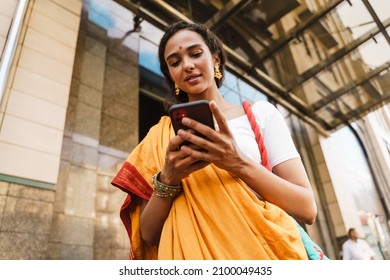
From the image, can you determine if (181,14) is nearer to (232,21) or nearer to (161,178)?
(232,21)

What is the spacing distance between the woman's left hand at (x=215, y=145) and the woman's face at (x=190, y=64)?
404 millimetres

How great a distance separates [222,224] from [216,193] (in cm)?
11

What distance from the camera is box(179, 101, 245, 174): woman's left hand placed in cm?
87

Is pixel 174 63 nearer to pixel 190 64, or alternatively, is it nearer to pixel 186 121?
Answer: pixel 190 64

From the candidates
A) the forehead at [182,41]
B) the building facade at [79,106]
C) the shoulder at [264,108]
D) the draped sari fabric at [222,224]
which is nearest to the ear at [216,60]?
the forehead at [182,41]

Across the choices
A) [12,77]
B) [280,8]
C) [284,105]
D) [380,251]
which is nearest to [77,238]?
[12,77]

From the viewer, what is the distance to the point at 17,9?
2.97m

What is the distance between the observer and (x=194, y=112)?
34.4 inches

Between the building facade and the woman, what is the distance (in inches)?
79.2

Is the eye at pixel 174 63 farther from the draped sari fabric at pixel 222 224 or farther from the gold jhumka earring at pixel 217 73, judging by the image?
the draped sari fabric at pixel 222 224

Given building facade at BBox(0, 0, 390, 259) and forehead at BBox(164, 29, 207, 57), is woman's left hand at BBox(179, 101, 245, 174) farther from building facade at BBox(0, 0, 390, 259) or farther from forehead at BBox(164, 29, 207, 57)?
building facade at BBox(0, 0, 390, 259)

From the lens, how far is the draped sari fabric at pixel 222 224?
2.94 feet

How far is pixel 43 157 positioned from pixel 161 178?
2.39 metres

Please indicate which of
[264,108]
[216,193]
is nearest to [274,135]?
[264,108]
